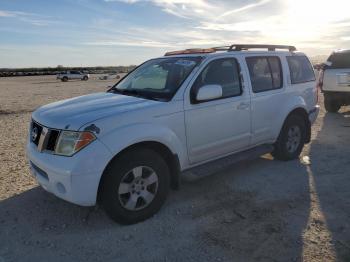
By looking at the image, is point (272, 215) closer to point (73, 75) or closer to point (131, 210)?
point (131, 210)

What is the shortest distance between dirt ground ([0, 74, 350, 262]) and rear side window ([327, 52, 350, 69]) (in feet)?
19.1

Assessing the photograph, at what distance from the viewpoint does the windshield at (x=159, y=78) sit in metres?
4.64

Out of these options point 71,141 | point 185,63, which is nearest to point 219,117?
point 185,63

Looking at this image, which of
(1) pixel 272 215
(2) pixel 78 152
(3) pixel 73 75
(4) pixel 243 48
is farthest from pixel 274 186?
(3) pixel 73 75

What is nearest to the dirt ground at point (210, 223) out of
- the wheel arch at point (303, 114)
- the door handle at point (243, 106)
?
the wheel arch at point (303, 114)

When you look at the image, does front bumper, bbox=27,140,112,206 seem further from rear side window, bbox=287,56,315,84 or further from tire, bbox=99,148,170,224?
rear side window, bbox=287,56,315,84

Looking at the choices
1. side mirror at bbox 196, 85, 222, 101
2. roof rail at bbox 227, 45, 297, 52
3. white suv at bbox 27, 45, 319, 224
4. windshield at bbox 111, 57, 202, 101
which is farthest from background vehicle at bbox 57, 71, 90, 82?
side mirror at bbox 196, 85, 222, 101

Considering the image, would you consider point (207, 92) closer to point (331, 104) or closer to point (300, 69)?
point (300, 69)

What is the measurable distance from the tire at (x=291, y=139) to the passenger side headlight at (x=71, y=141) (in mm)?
3577

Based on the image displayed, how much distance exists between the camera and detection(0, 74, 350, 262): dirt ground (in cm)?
359

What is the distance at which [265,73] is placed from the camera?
19.0ft

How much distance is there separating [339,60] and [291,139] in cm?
582

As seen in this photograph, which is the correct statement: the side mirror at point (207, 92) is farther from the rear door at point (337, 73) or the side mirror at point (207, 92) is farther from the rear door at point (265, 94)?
the rear door at point (337, 73)

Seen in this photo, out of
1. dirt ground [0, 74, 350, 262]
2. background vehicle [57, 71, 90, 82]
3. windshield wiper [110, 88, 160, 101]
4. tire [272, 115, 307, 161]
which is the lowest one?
background vehicle [57, 71, 90, 82]
